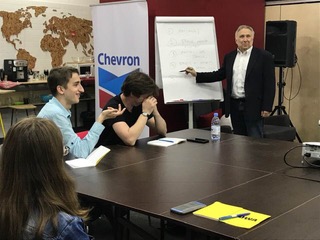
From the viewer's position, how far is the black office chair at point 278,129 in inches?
201

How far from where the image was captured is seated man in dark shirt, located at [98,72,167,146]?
3195mm

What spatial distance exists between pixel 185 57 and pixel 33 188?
392 cm

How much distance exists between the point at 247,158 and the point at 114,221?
0.92 meters

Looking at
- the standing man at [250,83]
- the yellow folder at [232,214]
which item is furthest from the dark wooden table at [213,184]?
the standing man at [250,83]

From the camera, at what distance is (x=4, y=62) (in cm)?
714

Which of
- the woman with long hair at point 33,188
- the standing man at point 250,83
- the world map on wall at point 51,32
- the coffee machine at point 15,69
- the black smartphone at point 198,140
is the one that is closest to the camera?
the woman with long hair at point 33,188

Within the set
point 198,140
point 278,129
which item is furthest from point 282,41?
point 198,140

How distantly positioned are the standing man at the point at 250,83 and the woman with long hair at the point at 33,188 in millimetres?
3538

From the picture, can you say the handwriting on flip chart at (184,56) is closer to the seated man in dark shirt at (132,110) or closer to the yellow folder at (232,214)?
the seated man in dark shirt at (132,110)

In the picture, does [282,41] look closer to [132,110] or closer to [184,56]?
[184,56]

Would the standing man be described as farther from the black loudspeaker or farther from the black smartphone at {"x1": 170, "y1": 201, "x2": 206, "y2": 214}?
the black smartphone at {"x1": 170, "y1": 201, "x2": 206, "y2": 214}

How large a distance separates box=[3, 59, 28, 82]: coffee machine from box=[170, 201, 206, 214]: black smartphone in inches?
228

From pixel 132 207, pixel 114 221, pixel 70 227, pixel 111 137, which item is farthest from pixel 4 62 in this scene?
pixel 70 227

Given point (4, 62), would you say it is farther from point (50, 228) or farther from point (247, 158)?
point (50, 228)
